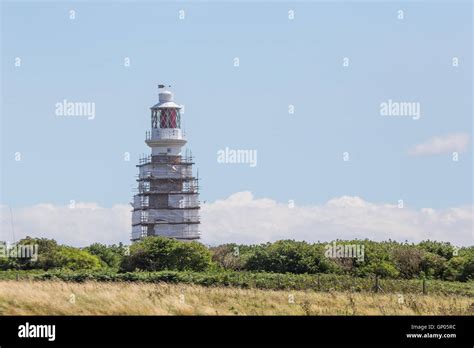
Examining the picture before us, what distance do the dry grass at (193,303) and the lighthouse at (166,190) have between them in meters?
52.5

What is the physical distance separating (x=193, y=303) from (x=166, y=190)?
59.1 metres

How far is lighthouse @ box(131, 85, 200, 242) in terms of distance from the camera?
88.4 metres

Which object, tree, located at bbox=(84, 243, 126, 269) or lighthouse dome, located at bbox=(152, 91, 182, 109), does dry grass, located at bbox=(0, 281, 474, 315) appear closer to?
tree, located at bbox=(84, 243, 126, 269)

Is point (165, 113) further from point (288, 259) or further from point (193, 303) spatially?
point (193, 303)

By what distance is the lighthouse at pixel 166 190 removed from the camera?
290ft

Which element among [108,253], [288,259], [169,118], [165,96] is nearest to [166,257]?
[288,259]

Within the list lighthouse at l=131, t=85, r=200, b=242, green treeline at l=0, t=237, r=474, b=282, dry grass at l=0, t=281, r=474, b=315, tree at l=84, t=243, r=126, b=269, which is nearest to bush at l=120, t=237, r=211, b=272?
green treeline at l=0, t=237, r=474, b=282

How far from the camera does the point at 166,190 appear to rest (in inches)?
3509

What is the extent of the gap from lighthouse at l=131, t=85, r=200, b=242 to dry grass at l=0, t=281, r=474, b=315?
52533mm

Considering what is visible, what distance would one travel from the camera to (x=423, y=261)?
53781 mm

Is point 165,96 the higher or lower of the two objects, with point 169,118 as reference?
higher

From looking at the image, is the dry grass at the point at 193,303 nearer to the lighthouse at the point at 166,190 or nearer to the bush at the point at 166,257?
the bush at the point at 166,257
